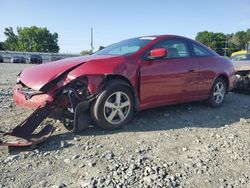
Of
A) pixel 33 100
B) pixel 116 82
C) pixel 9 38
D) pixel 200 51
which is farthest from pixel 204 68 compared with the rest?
pixel 9 38

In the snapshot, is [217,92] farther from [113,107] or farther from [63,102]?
[63,102]

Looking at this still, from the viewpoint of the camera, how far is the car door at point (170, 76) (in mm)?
4559

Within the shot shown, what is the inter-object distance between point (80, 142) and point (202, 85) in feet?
9.72

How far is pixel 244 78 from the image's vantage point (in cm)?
781

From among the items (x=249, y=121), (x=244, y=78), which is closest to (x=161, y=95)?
(x=249, y=121)

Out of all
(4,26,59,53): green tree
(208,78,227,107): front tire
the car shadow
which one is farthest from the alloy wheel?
(4,26,59,53): green tree

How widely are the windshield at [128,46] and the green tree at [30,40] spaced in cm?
8508

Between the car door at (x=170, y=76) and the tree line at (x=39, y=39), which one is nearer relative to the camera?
the car door at (x=170, y=76)

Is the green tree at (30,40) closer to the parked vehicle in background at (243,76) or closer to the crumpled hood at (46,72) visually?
the parked vehicle in background at (243,76)

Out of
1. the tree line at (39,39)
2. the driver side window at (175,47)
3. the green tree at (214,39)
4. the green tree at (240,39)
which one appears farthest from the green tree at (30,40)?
the driver side window at (175,47)

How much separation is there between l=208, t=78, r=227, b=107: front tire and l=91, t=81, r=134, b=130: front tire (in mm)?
2298

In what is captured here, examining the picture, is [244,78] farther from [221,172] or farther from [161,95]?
[221,172]

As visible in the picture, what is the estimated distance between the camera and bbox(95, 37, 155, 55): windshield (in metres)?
4.77

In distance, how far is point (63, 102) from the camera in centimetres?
396
